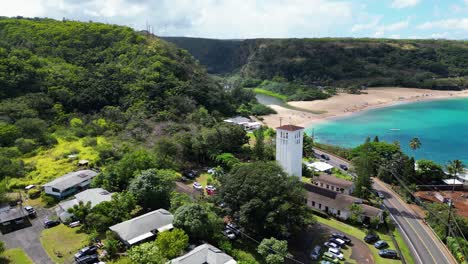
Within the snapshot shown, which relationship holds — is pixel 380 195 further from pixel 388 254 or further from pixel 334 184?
pixel 388 254

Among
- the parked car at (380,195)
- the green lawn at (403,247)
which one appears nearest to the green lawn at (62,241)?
the green lawn at (403,247)

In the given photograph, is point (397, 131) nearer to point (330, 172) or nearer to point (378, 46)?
point (330, 172)

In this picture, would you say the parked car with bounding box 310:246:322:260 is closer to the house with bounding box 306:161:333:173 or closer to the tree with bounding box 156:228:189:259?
the tree with bounding box 156:228:189:259

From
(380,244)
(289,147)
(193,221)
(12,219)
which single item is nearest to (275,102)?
(289,147)

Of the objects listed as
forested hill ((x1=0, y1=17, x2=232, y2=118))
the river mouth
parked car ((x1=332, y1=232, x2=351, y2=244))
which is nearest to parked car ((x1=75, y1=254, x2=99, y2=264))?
parked car ((x1=332, y1=232, x2=351, y2=244))

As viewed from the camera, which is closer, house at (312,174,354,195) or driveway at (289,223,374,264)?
driveway at (289,223,374,264)
